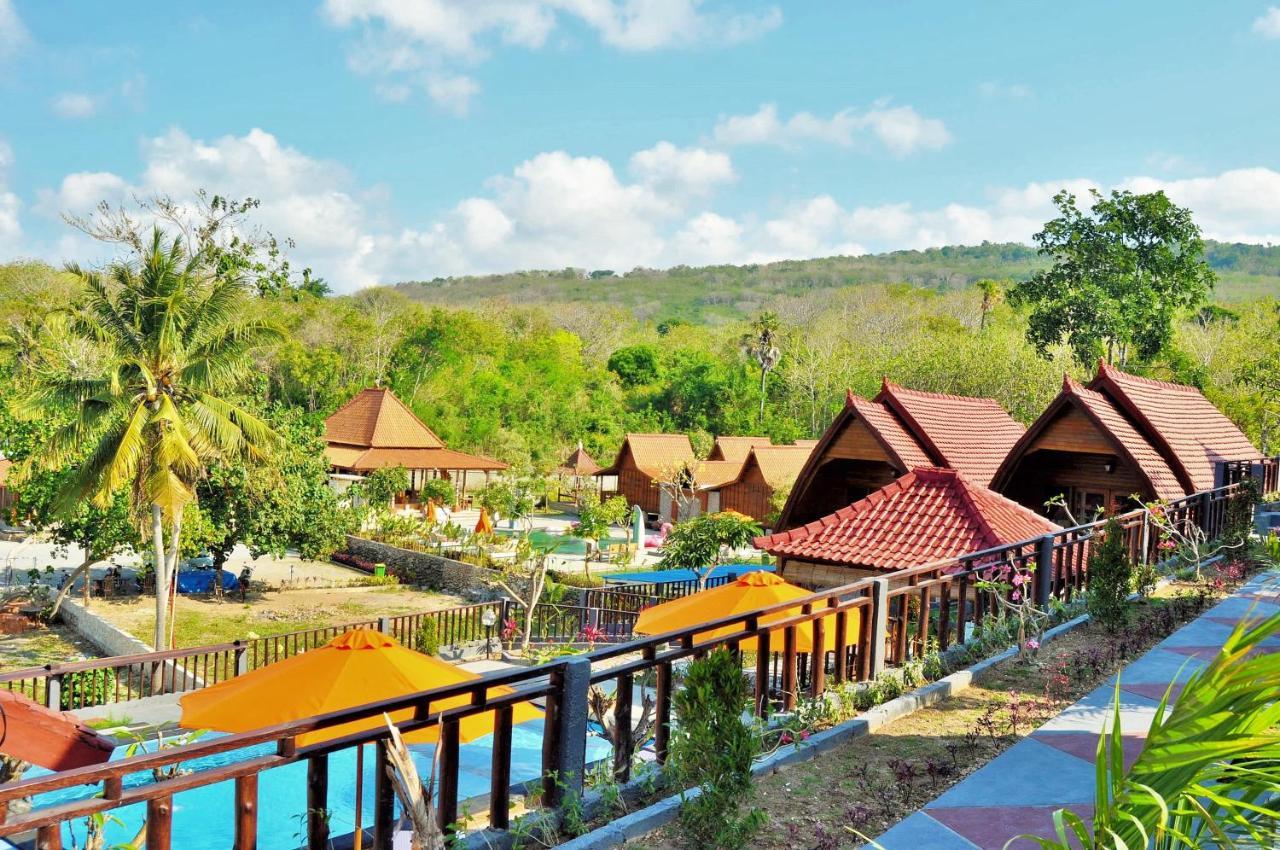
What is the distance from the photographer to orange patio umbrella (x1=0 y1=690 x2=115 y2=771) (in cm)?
697

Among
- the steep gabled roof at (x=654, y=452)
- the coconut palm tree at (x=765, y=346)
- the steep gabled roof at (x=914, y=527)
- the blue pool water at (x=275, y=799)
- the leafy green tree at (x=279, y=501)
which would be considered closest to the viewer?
the blue pool water at (x=275, y=799)

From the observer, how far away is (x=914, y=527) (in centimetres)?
1438

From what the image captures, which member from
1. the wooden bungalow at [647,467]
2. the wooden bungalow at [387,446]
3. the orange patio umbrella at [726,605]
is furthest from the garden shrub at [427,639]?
the wooden bungalow at [387,446]

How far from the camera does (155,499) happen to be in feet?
69.5

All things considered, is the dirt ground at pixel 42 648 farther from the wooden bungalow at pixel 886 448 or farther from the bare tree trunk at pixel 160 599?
the wooden bungalow at pixel 886 448

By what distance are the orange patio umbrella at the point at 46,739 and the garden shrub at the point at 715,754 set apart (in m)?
4.25

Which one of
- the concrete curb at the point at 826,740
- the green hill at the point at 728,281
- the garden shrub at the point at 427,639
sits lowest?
the garden shrub at the point at 427,639

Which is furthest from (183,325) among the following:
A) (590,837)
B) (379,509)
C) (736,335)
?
(736,335)

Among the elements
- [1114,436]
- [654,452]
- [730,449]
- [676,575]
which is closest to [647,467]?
[654,452]

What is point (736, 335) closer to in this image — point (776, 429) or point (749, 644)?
point (776, 429)

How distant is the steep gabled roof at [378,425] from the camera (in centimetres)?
4431

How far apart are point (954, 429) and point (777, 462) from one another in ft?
58.8

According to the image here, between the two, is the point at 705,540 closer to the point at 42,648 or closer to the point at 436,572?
the point at 436,572

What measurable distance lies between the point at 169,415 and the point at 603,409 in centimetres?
4067
